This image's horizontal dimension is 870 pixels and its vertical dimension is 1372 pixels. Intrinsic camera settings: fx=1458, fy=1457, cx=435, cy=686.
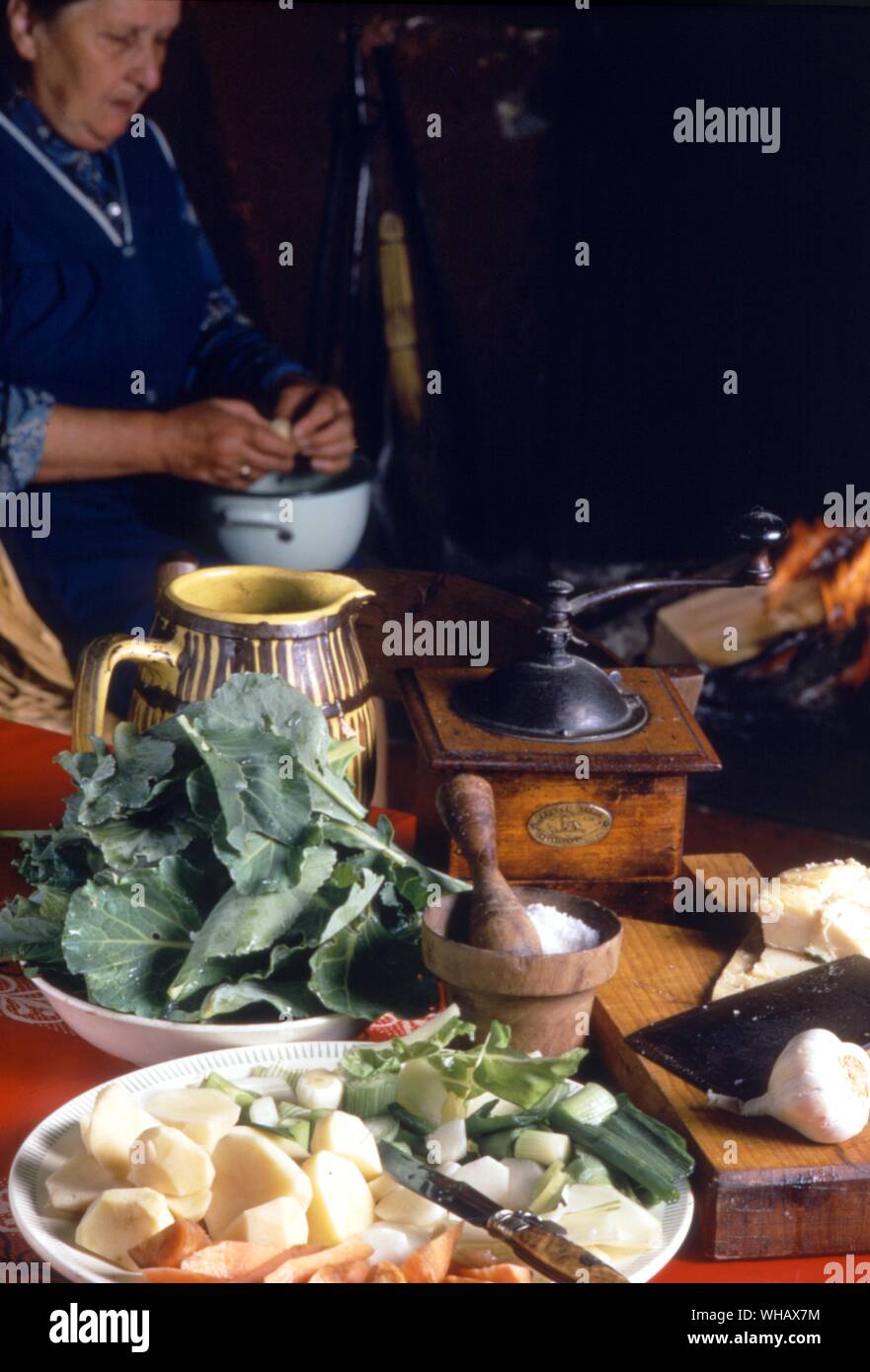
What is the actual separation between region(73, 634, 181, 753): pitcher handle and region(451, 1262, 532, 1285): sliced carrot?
0.77 m

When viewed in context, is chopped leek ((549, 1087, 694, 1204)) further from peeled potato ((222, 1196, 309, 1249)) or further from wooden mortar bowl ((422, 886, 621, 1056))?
peeled potato ((222, 1196, 309, 1249))

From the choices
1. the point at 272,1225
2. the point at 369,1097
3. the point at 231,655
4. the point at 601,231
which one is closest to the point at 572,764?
the point at 231,655

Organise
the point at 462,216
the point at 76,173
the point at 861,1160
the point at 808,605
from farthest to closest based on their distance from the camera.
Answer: the point at 808,605, the point at 462,216, the point at 76,173, the point at 861,1160

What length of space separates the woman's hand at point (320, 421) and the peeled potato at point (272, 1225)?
8.87 ft

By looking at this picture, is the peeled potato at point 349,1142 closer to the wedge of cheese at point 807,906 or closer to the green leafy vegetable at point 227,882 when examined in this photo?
the green leafy vegetable at point 227,882

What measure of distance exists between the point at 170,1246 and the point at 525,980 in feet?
1.31

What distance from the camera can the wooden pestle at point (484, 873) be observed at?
1359 mm

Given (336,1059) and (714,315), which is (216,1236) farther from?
(714,315)

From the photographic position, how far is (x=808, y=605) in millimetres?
4367

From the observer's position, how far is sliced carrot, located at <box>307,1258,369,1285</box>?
1080mm

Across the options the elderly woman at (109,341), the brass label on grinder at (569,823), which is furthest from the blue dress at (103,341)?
the brass label on grinder at (569,823)

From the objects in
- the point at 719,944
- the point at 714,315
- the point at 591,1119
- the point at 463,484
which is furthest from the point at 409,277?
the point at 591,1119

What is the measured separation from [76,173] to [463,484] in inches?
49.6

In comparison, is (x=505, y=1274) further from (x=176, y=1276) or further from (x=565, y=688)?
(x=565, y=688)
